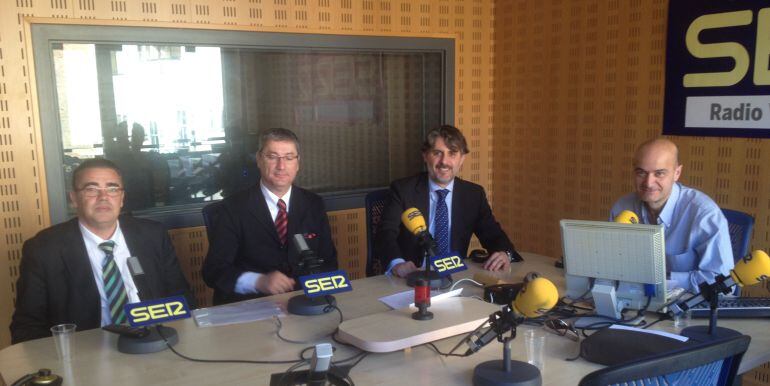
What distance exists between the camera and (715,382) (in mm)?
1305

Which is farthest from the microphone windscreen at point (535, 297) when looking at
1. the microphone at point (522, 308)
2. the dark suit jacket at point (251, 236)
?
the dark suit jacket at point (251, 236)

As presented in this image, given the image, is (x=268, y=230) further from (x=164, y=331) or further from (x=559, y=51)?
(x=559, y=51)

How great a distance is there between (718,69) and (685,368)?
3.08m

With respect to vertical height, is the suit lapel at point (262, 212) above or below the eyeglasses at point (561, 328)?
above

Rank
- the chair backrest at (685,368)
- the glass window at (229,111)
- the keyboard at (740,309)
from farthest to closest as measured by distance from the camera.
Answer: the glass window at (229,111)
the keyboard at (740,309)
the chair backrest at (685,368)

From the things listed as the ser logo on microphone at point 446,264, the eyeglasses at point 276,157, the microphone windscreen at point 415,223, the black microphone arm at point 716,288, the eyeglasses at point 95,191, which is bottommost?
the ser logo on microphone at point 446,264

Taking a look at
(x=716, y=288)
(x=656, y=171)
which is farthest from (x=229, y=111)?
(x=716, y=288)

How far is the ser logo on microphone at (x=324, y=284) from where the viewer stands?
7.97 ft

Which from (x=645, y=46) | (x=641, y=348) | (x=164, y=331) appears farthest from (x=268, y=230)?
(x=645, y=46)

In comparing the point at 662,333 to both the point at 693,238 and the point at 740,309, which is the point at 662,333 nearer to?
the point at 740,309

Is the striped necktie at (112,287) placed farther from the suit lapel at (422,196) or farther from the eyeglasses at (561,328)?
the eyeglasses at (561,328)

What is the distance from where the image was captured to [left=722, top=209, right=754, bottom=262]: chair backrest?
2869 mm

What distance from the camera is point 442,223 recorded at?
356 cm

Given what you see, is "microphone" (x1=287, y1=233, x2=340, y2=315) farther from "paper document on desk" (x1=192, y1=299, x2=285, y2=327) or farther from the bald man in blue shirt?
the bald man in blue shirt
